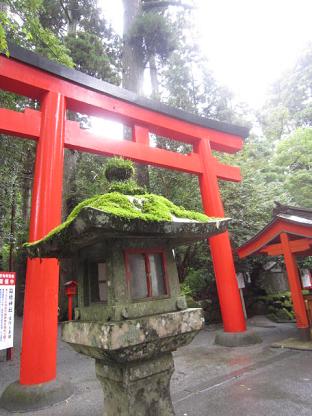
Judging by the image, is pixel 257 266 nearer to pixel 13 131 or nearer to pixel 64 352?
pixel 64 352

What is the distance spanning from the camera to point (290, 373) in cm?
471

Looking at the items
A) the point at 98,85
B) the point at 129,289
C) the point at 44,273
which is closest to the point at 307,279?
the point at 44,273

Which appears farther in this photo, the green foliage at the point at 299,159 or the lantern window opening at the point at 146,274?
the green foliage at the point at 299,159

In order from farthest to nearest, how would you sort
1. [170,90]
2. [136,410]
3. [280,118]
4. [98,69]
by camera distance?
[280,118] → [170,90] → [98,69] → [136,410]

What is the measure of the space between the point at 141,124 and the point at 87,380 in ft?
17.0

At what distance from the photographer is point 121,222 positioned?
89.4 inches

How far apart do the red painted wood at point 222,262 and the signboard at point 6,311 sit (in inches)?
172

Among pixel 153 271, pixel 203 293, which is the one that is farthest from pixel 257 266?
pixel 153 271

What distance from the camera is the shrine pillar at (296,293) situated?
21.8 ft

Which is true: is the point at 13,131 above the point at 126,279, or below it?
above

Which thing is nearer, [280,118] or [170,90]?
[170,90]

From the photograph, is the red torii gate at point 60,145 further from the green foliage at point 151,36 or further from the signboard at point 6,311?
the green foliage at point 151,36

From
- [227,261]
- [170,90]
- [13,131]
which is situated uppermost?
[170,90]

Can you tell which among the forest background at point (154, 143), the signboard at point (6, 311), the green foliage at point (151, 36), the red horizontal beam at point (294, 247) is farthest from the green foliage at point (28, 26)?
the red horizontal beam at point (294, 247)
